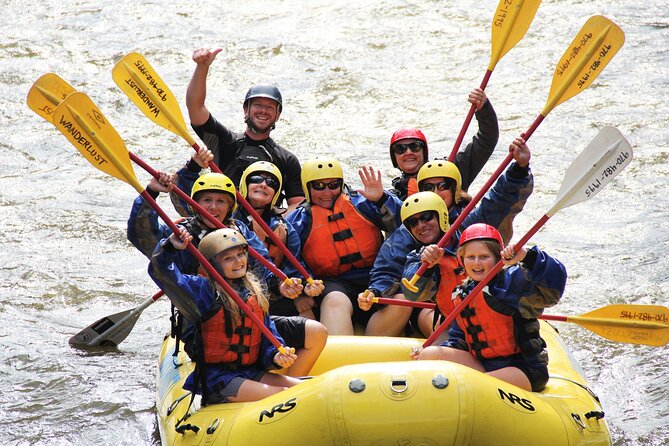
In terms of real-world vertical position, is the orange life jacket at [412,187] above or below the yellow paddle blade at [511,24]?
below

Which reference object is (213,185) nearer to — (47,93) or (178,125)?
(178,125)

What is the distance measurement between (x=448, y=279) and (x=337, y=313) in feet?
2.17

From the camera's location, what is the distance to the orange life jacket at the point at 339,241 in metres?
5.54

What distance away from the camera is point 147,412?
6.25 metres

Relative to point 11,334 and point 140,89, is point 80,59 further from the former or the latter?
point 140,89

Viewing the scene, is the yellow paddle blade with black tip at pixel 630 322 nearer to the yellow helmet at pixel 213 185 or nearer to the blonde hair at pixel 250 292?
the blonde hair at pixel 250 292

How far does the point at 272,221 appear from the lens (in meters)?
5.54

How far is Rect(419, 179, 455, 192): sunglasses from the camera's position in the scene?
5.41 meters

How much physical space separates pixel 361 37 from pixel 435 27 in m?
1.10

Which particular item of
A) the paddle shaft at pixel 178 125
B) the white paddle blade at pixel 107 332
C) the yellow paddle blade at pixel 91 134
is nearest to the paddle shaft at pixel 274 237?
the paddle shaft at pixel 178 125

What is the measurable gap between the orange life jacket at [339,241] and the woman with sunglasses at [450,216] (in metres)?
0.25

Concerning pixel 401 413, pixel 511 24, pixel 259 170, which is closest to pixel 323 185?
pixel 259 170

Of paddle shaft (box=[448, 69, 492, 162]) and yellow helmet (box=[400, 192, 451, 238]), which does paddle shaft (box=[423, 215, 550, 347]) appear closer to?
yellow helmet (box=[400, 192, 451, 238])

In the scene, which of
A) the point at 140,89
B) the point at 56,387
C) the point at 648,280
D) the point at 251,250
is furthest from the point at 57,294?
the point at 648,280
